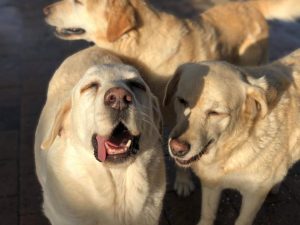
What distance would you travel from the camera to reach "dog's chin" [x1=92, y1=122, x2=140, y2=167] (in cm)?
246

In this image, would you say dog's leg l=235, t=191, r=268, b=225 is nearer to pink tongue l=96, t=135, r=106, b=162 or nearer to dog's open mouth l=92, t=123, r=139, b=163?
dog's open mouth l=92, t=123, r=139, b=163

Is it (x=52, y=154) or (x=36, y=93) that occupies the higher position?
(x=52, y=154)

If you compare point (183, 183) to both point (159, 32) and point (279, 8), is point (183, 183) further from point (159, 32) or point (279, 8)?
point (279, 8)

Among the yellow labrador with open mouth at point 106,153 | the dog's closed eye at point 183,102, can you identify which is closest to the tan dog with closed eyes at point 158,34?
the dog's closed eye at point 183,102

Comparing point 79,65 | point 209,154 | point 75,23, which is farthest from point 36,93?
point 209,154

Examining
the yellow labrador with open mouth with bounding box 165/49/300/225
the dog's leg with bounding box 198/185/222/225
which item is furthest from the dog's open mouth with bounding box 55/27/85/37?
the dog's leg with bounding box 198/185/222/225

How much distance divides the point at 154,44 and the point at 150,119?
4.80 ft

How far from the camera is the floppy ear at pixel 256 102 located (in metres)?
2.92

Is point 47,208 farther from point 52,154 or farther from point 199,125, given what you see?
point 199,125

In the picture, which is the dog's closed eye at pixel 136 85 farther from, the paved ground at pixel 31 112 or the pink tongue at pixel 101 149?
the paved ground at pixel 31 112

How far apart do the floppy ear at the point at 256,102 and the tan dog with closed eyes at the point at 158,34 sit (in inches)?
31.2

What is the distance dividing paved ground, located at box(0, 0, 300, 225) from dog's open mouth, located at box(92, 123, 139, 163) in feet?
4.50

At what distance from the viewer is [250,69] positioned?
11.0ft

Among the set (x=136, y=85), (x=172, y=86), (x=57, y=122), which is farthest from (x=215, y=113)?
(x=57, y=122)
